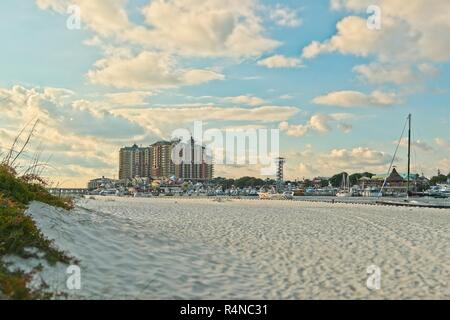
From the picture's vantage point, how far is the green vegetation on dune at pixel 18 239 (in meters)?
7.68

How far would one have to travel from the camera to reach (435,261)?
12.9 metres

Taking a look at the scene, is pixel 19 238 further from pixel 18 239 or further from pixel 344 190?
pixel 344 190

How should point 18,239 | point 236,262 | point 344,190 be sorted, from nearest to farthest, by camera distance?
point 18,239 < point 236,262 < point 344,190

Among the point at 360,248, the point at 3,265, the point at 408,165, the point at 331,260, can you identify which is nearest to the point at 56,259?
the point at 3,265

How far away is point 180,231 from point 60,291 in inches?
369

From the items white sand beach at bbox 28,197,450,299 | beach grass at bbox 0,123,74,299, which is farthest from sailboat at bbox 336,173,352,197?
beach grass at bbox 0,123,74,299

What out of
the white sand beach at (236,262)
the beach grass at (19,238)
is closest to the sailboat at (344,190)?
the white sand beach at (236,262)

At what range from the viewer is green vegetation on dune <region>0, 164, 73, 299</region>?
25.2 feet

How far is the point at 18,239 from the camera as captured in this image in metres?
9.48

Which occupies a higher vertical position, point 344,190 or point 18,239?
point 344,190

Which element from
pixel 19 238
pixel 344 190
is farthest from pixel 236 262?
pixel 344 190

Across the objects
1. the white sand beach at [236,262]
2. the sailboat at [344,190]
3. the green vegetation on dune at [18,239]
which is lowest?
the white sand beach at [236,262]

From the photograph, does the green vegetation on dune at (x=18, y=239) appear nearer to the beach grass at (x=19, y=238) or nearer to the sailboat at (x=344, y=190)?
the beach grass at (x=19, y=238)
